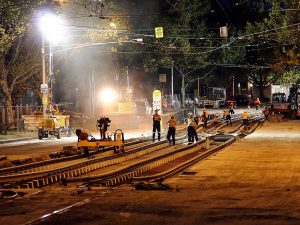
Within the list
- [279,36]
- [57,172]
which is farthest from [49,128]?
[279,36]

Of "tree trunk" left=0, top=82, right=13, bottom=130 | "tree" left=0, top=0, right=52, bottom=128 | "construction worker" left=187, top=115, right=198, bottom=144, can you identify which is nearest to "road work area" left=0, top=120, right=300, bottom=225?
"construction worker" left=187, top=115, right=198, bottom=144

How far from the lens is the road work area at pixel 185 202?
11.1 metres

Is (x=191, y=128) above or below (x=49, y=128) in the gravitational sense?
above

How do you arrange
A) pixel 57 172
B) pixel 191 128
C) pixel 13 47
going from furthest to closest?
1. pixel 13 47
2. pixel 191 128
3. pixel 57 172

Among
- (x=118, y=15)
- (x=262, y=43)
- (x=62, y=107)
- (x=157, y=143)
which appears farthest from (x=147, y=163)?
(x=262, y=43)

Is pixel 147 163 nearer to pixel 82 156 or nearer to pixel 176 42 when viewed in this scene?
pixel 82 156

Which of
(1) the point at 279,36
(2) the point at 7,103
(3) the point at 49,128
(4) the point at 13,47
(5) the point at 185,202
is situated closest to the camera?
(5) the point at 185,202

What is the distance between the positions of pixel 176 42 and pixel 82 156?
1737 inches

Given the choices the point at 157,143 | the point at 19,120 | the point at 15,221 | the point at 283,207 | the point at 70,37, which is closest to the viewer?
the point at 15,221

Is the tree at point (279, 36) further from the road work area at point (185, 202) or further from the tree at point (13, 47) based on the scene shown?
the road work area at point (185, 202)

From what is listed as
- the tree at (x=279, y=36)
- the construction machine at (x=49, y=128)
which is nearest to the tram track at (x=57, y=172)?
the construction machine at (x=49, y=128)

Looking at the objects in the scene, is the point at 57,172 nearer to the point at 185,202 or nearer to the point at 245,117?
the point at 185,202

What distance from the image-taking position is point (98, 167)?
22.6 meters

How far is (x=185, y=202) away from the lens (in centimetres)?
1310
